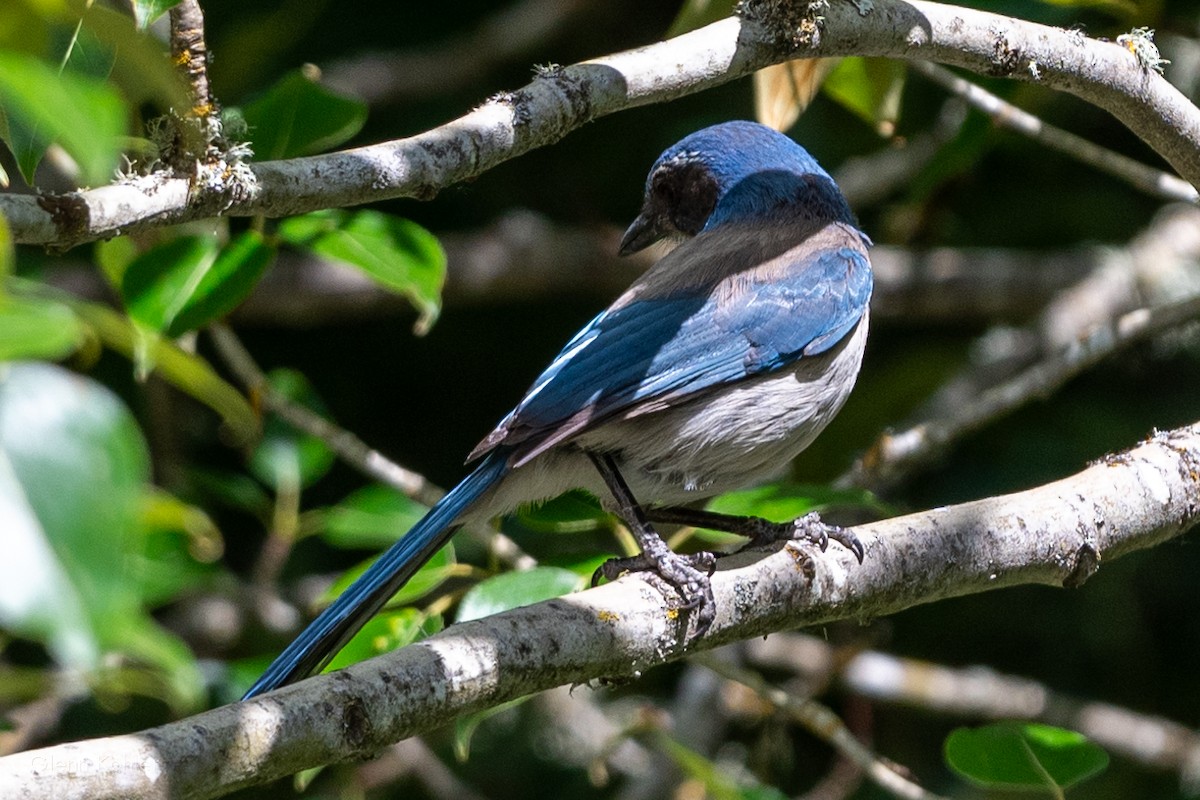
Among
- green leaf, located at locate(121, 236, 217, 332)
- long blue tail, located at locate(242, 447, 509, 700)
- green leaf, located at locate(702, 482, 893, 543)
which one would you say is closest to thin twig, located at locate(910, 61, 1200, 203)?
green leaf, located at locate(702, 482, 893, 543)

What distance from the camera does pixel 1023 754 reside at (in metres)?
2.90

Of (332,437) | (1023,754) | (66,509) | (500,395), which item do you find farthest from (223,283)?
(500,395)

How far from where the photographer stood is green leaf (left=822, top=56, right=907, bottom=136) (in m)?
3.88

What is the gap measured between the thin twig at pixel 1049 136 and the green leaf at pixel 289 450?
7.15 ft

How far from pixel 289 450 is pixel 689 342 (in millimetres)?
1628

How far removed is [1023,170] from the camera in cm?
596

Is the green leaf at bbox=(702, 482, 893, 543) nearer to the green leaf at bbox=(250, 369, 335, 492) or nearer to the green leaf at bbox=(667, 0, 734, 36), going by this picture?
the green leaf at bbox=(667, 0, 734, 36)

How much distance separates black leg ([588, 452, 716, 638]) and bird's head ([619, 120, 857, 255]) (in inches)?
44.6

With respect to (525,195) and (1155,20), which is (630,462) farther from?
(525,195)

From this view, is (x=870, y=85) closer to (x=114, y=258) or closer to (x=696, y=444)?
(x=696, y=444)

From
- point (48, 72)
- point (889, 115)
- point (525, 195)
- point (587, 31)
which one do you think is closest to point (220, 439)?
point (525, 195)

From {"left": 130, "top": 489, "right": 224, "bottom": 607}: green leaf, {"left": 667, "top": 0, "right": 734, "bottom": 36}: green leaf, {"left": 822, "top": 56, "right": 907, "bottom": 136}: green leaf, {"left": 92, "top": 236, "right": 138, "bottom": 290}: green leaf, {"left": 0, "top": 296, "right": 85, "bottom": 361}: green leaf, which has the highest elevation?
{"left": 0, "top": 296, "right": 85, "bottom": 361}: green leaf

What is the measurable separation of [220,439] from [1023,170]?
143 inches

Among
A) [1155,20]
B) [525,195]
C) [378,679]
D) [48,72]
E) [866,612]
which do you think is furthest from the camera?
[525,195]
